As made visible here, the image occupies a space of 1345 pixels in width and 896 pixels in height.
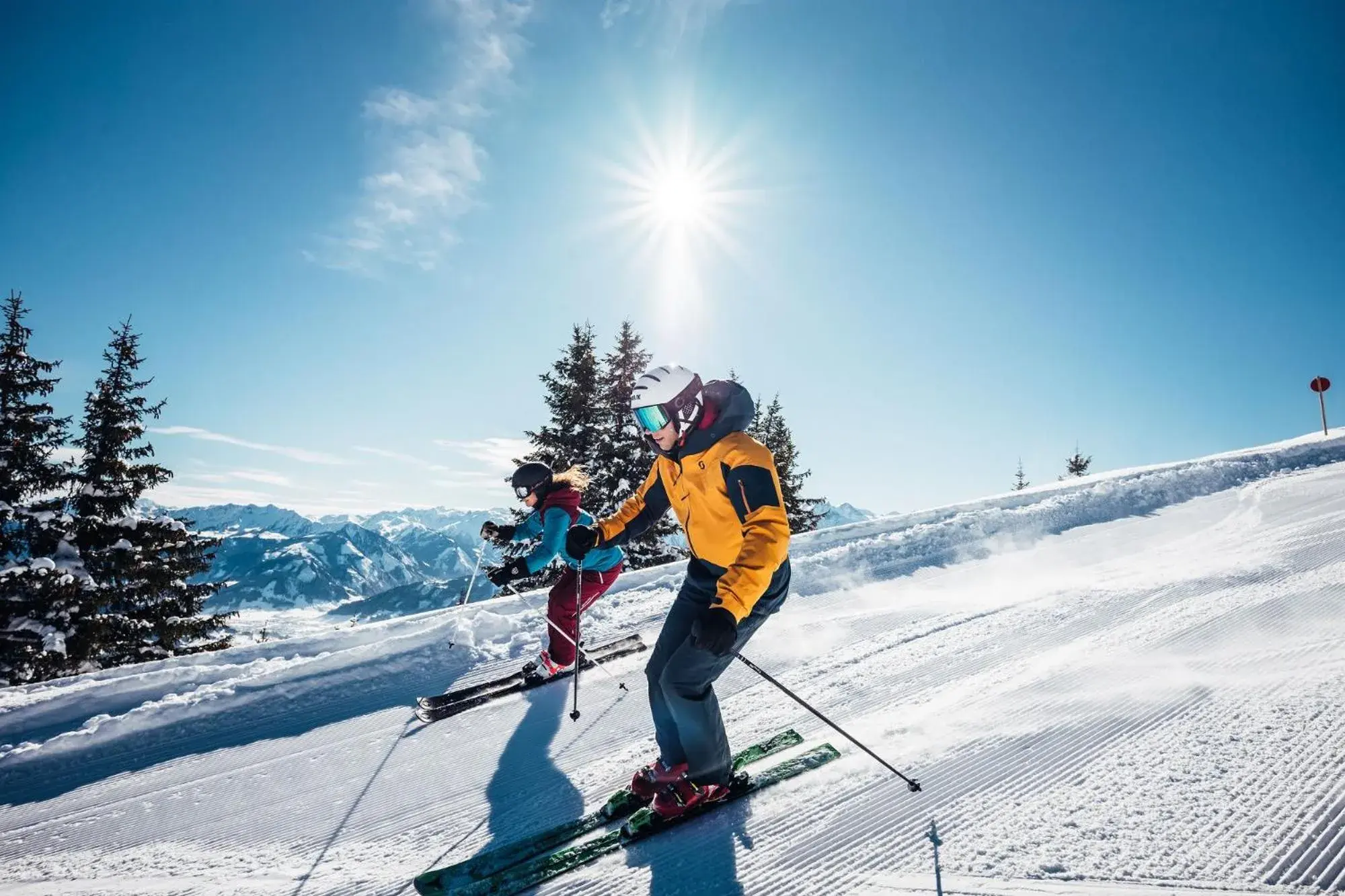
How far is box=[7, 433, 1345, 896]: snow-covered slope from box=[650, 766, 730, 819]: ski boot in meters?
0.11

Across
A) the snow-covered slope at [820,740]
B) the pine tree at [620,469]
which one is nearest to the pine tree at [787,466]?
the pine tree at [620,469]

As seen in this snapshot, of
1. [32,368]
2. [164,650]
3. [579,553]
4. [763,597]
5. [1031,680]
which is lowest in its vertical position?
[164,650]

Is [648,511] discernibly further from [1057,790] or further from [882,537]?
[882,537]

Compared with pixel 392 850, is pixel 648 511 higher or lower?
higher

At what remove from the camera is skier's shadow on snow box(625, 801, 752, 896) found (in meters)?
2.74

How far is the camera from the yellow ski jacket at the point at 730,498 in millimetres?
2818

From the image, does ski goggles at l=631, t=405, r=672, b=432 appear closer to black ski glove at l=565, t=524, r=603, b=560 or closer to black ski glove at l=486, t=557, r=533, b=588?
black ski glove at l=565, t=524, r=603, b=560

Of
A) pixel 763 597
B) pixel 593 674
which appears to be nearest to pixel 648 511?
pixel 763 597

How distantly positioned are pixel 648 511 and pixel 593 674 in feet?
7.27

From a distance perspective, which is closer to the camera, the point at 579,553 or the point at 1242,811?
the point at 1242,811

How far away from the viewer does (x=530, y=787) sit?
3877mm

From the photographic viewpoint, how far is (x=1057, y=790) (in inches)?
121

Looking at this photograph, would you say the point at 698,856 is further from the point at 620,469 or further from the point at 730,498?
the point at 620,469

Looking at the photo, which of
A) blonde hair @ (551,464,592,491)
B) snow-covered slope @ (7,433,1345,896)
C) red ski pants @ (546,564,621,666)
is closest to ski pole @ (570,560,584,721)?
red ski pants @ (546,564,621,666)
